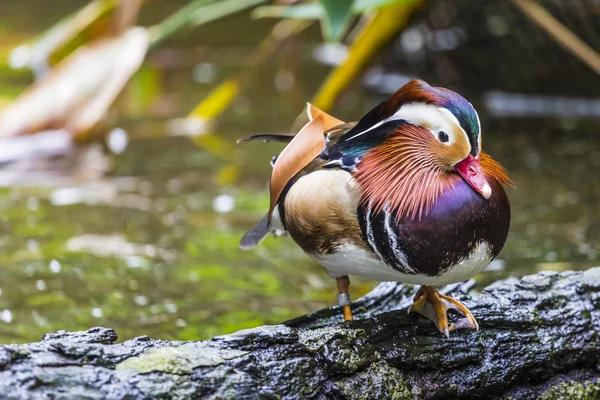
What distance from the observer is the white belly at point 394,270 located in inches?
61.3

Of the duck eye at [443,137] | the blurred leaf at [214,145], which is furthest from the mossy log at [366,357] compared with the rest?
the blurred leaf at [214,145]

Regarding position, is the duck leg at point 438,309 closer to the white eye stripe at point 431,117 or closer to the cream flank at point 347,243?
the cream flank at point 347,243

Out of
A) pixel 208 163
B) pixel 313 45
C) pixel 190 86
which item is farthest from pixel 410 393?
pixel 313 45

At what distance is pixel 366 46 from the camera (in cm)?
375

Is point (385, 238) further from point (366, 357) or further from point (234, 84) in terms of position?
point (234, 84)

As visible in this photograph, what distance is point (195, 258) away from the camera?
308 centimetres

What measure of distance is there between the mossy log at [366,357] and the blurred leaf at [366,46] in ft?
6.18

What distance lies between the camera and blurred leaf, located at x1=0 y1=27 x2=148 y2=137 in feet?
14.5

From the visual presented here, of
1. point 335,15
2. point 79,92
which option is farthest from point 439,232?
point 79,92

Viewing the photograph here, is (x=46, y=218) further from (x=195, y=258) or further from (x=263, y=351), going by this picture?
(x=263, y=351)

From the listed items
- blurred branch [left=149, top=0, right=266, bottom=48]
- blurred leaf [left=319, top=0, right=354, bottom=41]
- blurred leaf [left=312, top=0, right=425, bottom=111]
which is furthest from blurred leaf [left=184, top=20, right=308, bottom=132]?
blurred leaf [left=319, top=0, right=354, bottom=41]

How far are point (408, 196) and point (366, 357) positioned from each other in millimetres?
319

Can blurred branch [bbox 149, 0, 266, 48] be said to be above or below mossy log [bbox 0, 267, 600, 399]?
above

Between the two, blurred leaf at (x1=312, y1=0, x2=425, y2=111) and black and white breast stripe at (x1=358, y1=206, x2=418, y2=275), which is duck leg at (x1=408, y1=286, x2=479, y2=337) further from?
blurred leaf at (x1=312, y1=0, x2=425, y2=111)
